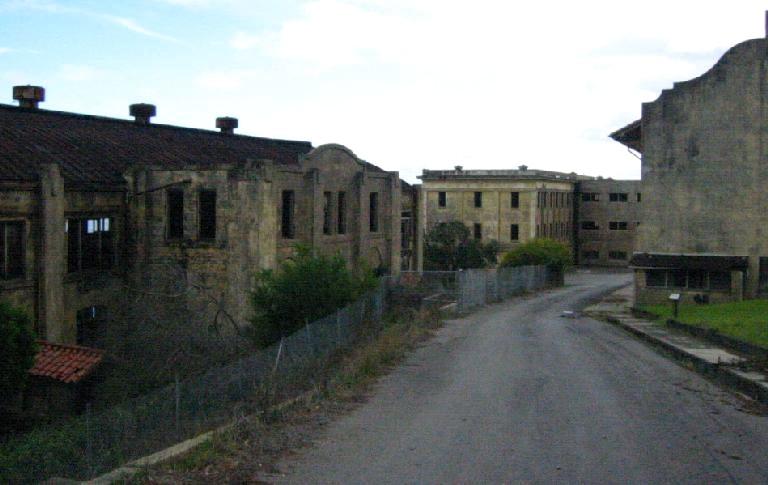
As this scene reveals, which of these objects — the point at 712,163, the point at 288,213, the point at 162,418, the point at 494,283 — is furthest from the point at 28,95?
the point at 712,163

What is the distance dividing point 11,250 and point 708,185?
2859cm

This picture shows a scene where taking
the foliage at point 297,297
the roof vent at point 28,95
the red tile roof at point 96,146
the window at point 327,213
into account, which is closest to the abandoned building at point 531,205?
the window at point 327,213

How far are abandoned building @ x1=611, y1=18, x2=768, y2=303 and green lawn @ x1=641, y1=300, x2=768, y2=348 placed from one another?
4685 mm

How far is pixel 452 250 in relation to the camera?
70688 mm

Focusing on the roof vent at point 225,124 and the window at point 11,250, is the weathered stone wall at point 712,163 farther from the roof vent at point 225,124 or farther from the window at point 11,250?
the window at point 11,250

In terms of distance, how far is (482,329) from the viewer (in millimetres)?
28312

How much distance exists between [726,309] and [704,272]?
935cm

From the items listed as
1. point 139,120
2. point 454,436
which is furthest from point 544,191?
point 454,436

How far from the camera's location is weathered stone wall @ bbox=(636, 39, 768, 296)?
3769 centimetres

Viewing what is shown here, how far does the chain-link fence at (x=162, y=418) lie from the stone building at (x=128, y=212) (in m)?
8.49

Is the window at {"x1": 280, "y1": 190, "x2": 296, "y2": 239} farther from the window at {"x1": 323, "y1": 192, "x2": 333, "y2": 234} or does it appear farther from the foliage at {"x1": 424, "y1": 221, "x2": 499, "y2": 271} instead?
the foliage at {"x1": 424, "y1": 221, "x2": 499, "y2": 271}

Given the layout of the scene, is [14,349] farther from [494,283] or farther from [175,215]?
[494,283]

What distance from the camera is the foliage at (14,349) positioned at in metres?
17.9

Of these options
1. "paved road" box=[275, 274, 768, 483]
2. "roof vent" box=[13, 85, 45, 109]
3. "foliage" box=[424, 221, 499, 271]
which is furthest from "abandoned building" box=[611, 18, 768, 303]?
"foliage" box=[424, 221, 499, 271]
